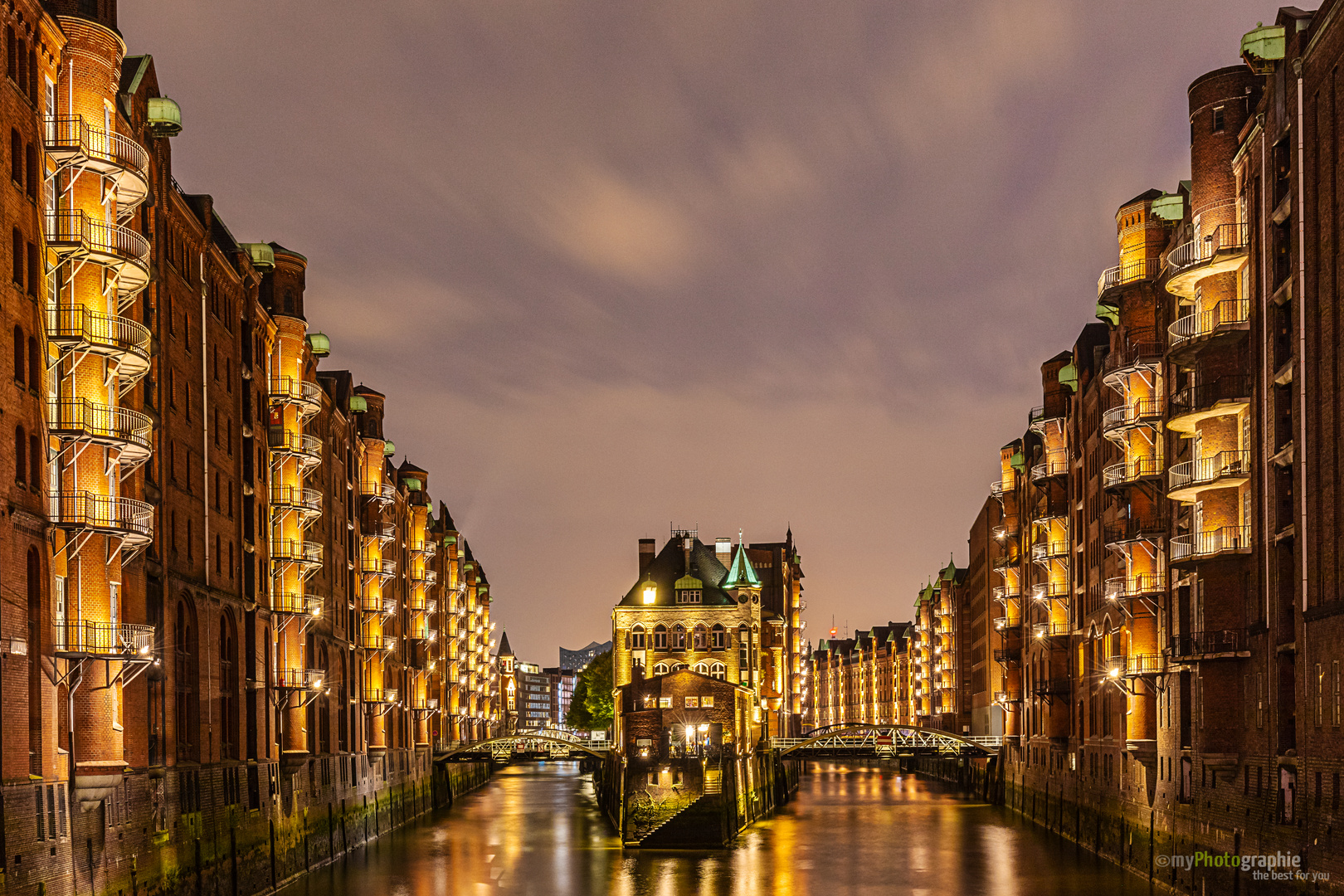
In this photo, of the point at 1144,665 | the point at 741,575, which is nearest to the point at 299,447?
the point at 1144,665

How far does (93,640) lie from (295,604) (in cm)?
2580

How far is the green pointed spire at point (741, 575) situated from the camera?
378 feet

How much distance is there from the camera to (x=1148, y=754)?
5862 centimetres

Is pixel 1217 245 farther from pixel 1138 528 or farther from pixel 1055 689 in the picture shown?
pixel 1055 689

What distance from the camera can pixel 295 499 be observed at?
213ft

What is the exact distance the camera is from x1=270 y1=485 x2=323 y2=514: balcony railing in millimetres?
64375

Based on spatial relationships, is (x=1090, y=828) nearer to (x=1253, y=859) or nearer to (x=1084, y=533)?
(x=1084, y=533)

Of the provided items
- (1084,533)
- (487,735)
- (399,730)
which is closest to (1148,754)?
(1084,533)

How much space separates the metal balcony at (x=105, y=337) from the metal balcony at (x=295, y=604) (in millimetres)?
23016

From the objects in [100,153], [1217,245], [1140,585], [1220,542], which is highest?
[100,153]

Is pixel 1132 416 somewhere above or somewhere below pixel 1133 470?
above

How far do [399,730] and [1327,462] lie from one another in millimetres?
71126

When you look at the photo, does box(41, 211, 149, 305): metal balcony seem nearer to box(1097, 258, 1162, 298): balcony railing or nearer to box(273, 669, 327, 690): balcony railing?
box(273, 669, 327, 690): balcony railing

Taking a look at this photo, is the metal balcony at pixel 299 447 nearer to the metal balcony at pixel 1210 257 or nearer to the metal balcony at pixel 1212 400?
the metal balcony at pixel 1212 400
